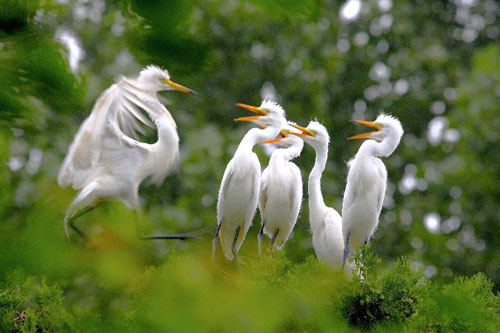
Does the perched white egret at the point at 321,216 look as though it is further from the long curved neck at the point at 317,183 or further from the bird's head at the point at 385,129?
the bird's head at the point at 385,129

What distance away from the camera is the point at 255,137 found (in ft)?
13.9

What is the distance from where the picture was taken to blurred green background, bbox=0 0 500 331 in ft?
1.85

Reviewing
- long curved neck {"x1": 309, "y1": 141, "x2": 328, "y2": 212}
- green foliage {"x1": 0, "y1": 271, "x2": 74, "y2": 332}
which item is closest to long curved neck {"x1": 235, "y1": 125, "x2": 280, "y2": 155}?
long curved neck {"x1": 309, "y1": 141, "x2": 328, "y2": 212}

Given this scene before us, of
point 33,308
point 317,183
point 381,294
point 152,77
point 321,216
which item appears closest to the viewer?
point 152,77

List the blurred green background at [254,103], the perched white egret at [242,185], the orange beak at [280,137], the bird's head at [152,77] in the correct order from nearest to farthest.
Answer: the blurred green background at [254,103] < the bird's head at [152,77] < the perched white egret at [242,185] < the orange beak at [280,137]

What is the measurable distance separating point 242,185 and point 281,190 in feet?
0.93

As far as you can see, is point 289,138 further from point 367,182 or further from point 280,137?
point 367,182

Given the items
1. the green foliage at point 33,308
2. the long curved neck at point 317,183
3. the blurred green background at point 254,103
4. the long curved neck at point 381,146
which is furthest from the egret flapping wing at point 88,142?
the long curved neck at point 381,146

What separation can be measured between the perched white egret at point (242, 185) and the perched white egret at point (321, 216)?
0.19 m

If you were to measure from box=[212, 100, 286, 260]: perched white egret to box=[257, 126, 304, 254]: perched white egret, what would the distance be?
0.09m

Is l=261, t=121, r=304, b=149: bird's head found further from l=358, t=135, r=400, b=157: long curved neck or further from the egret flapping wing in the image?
the egret flapping wing

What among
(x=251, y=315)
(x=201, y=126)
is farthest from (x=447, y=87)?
(x=251, y=315)

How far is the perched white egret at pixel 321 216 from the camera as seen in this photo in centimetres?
436

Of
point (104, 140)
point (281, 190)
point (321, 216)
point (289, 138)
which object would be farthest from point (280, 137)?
point (104, 140)
